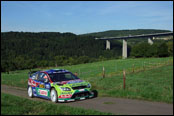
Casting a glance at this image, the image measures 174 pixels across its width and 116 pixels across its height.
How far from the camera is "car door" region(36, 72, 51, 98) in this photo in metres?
12.3

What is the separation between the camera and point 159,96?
420 inches

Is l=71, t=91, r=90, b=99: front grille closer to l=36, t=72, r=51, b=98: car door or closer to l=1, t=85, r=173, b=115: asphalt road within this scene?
l=1, t=85, r=173, b=115: asphalt road

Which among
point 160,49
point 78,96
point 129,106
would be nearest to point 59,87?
point 78,96

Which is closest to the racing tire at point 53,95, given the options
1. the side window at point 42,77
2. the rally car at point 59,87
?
the rally car at point 59,87

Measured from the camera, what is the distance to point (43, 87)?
1266 cm

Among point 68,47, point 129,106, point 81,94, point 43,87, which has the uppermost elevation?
point 68,47

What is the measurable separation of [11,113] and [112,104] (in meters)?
3.87

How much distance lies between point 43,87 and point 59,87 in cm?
136

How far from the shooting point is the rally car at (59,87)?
451 inches

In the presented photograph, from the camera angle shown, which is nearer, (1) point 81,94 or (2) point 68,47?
(1) point 81,94

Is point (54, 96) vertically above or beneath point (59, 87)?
beneath

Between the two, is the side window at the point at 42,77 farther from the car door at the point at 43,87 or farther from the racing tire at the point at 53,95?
the racing tire at the point at 53,95

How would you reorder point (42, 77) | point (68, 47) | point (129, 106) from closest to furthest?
point (129, 106), point (42, 77), point (68, 47)

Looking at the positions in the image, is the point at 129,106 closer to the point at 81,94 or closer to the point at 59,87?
the point at 81,94
